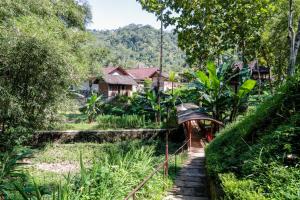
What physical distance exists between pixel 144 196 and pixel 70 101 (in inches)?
442

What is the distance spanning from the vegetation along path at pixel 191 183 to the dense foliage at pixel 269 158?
107 cm

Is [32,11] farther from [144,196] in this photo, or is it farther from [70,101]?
[144,196]

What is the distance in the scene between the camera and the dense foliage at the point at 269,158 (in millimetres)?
3939

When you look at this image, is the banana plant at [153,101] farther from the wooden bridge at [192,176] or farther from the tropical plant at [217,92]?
the tropical plant at [217,92]

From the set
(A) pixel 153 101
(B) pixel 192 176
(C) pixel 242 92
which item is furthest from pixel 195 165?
(A) pixel 153 101

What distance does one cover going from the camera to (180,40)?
17625 mm

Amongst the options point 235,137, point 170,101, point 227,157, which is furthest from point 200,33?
point 227,157

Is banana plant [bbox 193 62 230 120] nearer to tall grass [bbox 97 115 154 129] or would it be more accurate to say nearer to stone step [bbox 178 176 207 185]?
stone step [bbox 178 176 207 185]

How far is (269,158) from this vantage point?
15.0 ft

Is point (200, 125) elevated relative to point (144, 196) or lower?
elevated

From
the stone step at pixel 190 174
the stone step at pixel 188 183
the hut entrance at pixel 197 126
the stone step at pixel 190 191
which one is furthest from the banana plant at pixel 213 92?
the stone step at pixel 190 191

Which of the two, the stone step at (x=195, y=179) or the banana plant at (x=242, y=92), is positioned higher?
the banana plant at (x=242, y=92)

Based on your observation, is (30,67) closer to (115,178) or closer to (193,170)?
(193,170)

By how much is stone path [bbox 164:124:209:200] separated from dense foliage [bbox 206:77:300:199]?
107 centimetres
